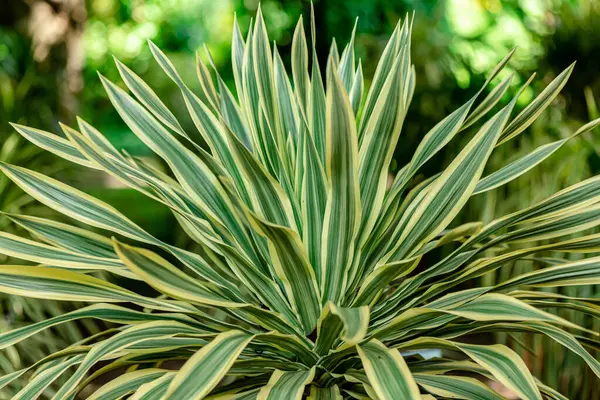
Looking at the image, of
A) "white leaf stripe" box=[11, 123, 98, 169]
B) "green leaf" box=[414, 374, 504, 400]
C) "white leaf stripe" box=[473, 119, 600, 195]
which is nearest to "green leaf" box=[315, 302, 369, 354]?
"green leaf" box=[414, 374, 504, 400]

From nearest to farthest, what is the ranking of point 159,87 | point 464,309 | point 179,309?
point 464,309
point 179,309
point 159,87

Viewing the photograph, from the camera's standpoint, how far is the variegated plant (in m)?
0.71

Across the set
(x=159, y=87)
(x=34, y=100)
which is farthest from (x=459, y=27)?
(x=34, y=100)

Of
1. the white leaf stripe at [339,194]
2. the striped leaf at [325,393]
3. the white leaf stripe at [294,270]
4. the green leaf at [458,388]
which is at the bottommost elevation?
the striped leaf at [325,393]

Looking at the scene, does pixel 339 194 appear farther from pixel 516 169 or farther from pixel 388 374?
pixel 516 169

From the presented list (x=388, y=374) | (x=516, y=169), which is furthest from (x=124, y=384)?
(x=516, y=169)

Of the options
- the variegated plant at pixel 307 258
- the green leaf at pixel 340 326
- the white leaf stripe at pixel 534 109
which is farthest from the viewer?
the white leaf stripe at pixel 534 109

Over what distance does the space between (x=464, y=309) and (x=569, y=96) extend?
100 inches

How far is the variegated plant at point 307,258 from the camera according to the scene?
2.32 ft

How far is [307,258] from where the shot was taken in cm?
74

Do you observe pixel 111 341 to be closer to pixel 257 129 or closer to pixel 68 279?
pixel 68 279

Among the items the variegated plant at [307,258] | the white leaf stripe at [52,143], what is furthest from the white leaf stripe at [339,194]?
the white leaf stripe at [52,143]

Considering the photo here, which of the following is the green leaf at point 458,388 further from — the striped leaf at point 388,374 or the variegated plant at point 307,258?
the striped leaf at point 388,374

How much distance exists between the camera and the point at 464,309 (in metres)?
0.73
